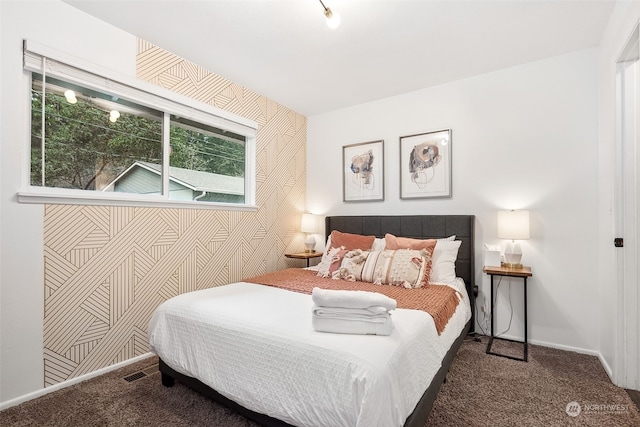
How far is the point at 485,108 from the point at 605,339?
7.19ft

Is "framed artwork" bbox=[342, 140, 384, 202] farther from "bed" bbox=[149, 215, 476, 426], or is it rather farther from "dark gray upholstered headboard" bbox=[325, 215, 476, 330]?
"bed" bbox=[149, 215, 476, 426]

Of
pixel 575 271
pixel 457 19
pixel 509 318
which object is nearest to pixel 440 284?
pixel 509 318

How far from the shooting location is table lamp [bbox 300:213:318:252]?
3847mm

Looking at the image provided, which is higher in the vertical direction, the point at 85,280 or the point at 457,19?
the point at 457,19

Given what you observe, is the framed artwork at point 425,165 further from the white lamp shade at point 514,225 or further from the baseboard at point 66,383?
the baseboard at point 66,383

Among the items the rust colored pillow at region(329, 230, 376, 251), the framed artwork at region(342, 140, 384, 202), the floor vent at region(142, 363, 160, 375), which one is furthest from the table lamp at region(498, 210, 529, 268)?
the floor vent at region(142, 363, 160, 375)

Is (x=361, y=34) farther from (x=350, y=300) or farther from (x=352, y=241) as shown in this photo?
(x=350, y=300)

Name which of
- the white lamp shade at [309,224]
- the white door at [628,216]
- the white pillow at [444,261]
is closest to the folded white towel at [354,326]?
the white pillow at [444,261]

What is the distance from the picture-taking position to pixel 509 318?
2.82 metres

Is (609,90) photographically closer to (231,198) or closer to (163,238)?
(231,198)

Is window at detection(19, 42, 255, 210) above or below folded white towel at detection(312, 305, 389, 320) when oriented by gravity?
above

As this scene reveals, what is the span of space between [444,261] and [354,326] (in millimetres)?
1641

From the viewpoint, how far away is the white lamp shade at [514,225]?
101 inches

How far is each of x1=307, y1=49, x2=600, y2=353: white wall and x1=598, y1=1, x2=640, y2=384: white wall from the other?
10cm
